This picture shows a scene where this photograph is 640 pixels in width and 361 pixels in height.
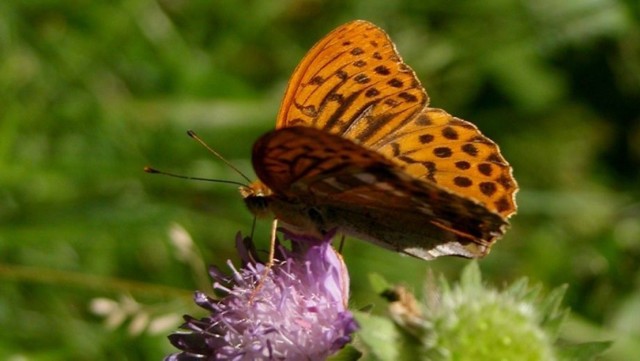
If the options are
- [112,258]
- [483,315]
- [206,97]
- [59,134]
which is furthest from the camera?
[206,97]

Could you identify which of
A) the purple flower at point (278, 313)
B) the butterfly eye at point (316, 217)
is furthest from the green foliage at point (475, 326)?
the butterfly eye at point (316, 217)

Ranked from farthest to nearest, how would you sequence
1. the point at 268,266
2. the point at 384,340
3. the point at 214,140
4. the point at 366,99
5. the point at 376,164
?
the point at 214,140 → the point at 366,99 → the point at 268,266 → the point at 384,340 → the point at 376,164

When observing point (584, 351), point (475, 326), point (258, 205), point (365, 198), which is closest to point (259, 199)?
point (258, 205)

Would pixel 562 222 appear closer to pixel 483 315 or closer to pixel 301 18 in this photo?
pixel 301 18

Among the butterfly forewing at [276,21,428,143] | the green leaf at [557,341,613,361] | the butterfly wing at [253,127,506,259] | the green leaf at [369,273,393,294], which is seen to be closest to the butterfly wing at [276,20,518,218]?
the butterfly forewing at [276,21,428,143]

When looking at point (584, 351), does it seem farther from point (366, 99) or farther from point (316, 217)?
point (366, 99)

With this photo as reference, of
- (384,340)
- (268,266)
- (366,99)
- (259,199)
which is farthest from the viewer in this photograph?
(366,99)

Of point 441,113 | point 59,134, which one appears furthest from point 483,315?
point 59,134

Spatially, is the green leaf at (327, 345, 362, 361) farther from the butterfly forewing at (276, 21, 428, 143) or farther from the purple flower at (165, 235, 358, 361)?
the butterfly forewing at (276, 21, 428, 143)
